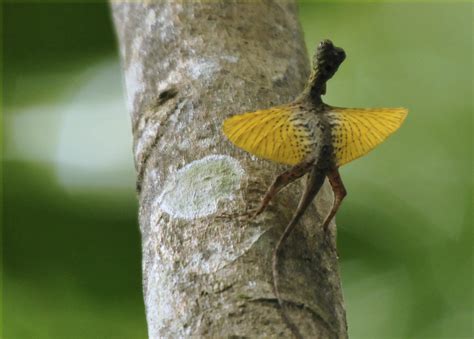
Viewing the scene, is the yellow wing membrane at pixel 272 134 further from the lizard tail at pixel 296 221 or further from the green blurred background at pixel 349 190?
the green blurred background at pixel 349 190

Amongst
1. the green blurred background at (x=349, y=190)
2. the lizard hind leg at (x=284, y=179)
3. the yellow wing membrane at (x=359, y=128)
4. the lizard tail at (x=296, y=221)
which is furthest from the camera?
the green blurred background at (x=349, y=190)

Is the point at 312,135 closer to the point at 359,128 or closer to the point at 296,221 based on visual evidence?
the point at 359,128

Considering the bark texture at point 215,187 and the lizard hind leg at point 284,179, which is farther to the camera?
the lizard hind leg at point 284,179

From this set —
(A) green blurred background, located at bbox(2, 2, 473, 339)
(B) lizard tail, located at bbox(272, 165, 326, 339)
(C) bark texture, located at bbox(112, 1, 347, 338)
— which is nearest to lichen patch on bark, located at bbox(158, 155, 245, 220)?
(C) bark texture, located at bbox(112, 1, 347, 338)

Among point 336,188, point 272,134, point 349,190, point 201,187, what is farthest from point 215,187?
point 349,190

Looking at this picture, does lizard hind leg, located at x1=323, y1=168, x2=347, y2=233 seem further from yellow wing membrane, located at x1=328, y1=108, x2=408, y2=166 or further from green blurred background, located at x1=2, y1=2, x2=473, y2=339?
green blurred background, located at x1=2, y1=2, x2=473, y2=339

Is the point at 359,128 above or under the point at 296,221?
above

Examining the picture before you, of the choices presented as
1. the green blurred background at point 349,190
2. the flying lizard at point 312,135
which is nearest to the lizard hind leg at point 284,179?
the flying lizard at point 312,135
